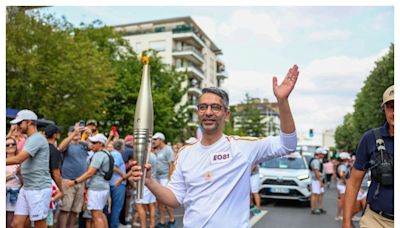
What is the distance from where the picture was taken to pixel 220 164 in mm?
3252

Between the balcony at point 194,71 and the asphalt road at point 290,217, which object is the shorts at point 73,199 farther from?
the balcony at point 194,71

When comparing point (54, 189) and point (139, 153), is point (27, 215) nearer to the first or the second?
point (54, 189)

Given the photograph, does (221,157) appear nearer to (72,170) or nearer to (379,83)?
(72,170)

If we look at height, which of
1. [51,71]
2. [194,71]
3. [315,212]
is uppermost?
[194,71]

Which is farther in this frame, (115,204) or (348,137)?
(348,137)

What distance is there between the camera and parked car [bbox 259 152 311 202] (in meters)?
14.6

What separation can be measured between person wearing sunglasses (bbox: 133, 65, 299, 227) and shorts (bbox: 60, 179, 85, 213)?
16.3 feet

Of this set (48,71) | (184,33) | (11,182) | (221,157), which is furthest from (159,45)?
(221,157)

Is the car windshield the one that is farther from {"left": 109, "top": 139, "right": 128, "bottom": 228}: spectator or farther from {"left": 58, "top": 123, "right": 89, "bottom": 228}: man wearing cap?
{"left": 58, "top": 123, "right": 89, "bottom": 228}: man wearing cap

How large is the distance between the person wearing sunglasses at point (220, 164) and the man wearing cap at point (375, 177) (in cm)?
97

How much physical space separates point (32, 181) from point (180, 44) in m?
62.6

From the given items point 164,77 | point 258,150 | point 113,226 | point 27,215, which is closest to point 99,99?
point 164,77

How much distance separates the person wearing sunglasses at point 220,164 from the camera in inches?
123

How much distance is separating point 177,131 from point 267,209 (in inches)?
1100
